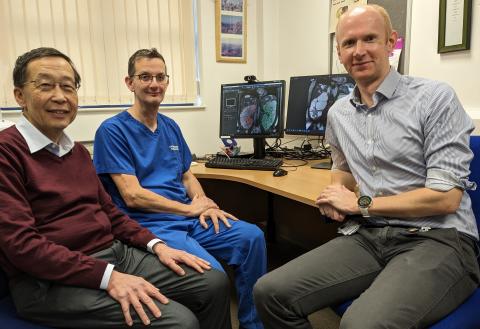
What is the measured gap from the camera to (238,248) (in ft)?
5.34

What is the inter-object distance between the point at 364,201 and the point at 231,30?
82.7 inches

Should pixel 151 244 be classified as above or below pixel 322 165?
below

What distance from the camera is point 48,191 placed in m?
1.18

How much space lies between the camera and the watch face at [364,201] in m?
1.23

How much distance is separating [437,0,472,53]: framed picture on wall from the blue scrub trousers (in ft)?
3.95

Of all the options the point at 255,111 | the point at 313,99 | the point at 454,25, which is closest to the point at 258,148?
the point at 255,111

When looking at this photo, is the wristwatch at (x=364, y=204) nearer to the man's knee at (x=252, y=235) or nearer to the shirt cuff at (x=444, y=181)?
the shirt cuff at (x=444, y=181)

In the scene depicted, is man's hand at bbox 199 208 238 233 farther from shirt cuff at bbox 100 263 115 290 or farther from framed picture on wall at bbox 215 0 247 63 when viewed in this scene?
framed picture on wall at bbox 215 0 247 63

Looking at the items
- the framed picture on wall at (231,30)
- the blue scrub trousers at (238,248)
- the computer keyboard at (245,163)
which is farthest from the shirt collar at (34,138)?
the framed picture on wall at (231,30)

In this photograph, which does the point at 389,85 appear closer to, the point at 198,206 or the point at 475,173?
the point at 475,173

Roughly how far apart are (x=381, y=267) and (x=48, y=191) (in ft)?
3.46

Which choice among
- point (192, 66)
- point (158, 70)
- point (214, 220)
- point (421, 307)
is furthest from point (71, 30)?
point (421, 307)

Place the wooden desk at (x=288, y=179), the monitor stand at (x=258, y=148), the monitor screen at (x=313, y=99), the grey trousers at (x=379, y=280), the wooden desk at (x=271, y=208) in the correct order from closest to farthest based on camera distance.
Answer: the grey trousers at (x=379, y=280) < the wooden desk at (x=288, y=179) < the monitor screen at (x=313, y=99) < the wooden desk at (x=271, y=208) < the monitor stand at (x=258, y=148)

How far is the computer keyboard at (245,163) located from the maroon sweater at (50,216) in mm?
952
